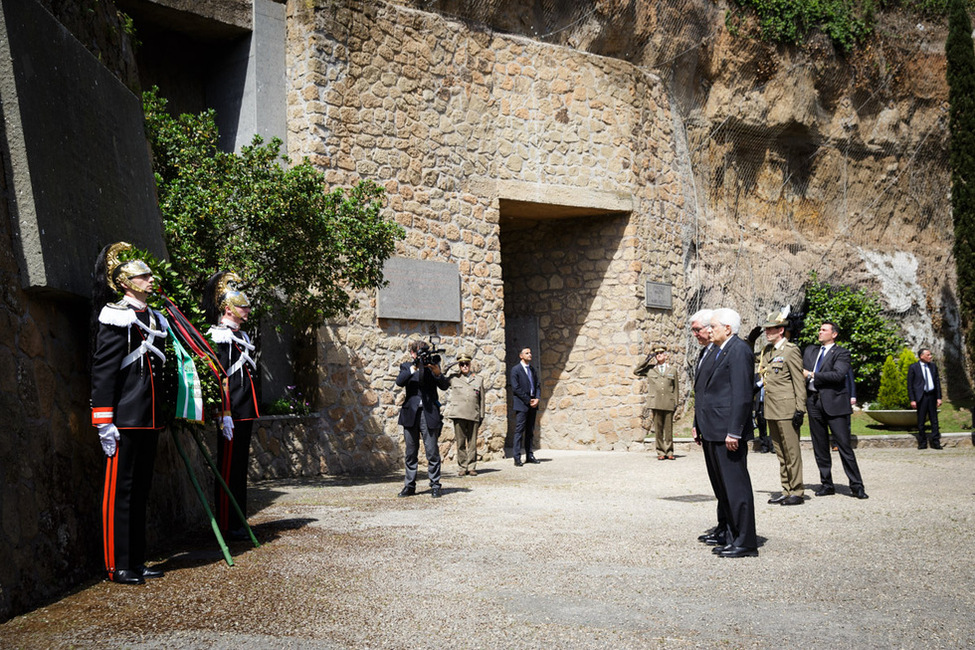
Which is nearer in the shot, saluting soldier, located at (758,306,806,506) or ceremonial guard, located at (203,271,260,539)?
ceremonial guard, located at (203,271,260,539)

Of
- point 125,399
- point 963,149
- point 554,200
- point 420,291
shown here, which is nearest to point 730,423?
point 125,399

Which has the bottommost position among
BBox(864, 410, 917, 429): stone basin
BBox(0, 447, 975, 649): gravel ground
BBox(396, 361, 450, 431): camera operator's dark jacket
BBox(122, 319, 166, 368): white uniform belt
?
BBox(0, 447, 975, 649): gravel ground

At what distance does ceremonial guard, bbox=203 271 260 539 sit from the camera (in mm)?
6285

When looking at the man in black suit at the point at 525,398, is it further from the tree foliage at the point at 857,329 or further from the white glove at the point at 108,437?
the white glove at the point at 108,437

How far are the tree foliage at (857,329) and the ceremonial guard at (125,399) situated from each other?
15813 millimetres

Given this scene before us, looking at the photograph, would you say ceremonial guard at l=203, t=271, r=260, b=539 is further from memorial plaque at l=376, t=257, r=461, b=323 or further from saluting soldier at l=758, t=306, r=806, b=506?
memorial plaque at l=376, t=257, r=461, b=323

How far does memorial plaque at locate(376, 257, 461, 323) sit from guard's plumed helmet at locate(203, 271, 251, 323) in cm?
576

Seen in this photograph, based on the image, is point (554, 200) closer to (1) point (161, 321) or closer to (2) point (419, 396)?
(2) point (419, 396)

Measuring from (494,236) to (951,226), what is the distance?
42.9 ft

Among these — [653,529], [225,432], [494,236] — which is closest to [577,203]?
[494,236]

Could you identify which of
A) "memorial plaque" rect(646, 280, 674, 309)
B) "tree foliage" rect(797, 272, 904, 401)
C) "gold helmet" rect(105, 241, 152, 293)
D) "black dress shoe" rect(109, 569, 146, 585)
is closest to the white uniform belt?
"gold helmet" rect(105, 241, 152, 293)

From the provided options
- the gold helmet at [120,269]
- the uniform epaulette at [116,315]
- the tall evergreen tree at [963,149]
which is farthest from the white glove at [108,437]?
the tall evergreen tree at [963,149]

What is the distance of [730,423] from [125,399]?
3679 mm

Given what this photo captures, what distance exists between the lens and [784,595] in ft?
14.6
